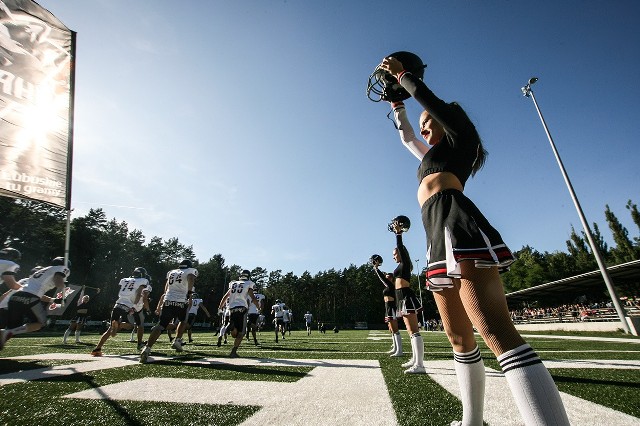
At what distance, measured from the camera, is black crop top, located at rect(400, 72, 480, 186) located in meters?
1.83

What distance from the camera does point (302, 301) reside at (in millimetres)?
80250

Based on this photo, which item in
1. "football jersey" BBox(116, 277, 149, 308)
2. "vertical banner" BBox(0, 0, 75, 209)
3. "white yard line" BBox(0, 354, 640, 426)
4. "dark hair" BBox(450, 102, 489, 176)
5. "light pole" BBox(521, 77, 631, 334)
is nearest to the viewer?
"dark hair" BBox(450, 102, 489, 176)

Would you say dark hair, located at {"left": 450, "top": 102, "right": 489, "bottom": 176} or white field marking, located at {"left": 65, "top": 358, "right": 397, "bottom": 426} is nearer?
dark hair, located at {"left": 450, "top": 102, "right": 489, "bottom": 176}

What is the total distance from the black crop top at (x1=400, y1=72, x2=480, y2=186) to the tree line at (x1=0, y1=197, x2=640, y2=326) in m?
46.9

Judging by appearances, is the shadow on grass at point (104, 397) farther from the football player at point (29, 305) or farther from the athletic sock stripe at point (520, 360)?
the football player at point (29, 305)

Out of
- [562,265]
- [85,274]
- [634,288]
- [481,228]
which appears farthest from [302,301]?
[481,228]

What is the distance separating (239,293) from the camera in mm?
9203

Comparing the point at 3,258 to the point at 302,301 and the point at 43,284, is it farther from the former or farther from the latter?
the point at 302,301

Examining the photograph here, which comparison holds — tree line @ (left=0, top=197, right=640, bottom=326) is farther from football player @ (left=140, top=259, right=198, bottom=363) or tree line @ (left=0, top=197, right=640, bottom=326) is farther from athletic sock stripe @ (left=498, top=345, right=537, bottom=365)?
athletic sock stripe @ (left=498, top=345, right=537, bottom=365)

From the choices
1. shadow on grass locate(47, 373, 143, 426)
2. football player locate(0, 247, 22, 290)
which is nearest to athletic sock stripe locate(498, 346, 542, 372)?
shadow on grass locate(47, 373, 143, 426)

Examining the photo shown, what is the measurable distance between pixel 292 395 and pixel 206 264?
298 ft

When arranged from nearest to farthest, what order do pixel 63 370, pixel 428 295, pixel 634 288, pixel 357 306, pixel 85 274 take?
1. pixel 63 370
2. pixel 634 288
3. pixel 85 274
4. pixel 357 306
5. pixel 428 295

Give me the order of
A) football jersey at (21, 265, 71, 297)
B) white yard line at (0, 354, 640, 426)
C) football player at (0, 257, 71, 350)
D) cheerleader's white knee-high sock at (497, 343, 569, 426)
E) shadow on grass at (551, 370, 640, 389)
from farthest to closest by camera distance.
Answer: football jersey at (21, 265, 71, 297) → football player at (0, 257, 71, 350) → shadow on grass at (551, 370, 640, 389) → white yard line at (0, 354, 640, 426) → cheerleader's white knee-high sock at (497, 343, 569, 426)

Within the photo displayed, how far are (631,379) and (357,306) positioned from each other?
76.7 meters
